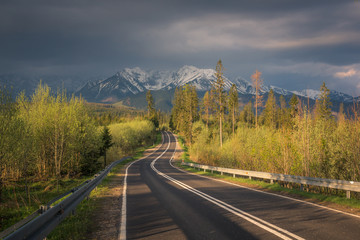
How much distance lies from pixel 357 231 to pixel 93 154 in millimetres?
27366

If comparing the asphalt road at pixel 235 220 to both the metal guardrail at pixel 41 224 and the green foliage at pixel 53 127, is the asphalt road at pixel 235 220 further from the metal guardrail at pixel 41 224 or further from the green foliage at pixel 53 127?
the green foliage at pixel 53 127

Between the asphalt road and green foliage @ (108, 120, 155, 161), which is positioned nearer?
the asphalt road

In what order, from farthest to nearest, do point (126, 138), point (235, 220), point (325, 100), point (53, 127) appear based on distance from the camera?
1. point (126, 138)
2. point (325, 100)
3. point (53, 127)
4. point (235, 220)

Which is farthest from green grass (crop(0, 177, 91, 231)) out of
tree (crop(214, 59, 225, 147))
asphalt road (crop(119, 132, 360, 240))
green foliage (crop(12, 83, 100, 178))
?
tree (crop(214, 59, 225, 147))

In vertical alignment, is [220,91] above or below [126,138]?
above

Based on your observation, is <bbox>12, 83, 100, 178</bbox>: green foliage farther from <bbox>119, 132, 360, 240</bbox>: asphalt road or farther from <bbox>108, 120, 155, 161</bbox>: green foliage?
<bbox>108, 120, 155, 161</bbox>: green foliage

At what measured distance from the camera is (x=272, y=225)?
19.7ft

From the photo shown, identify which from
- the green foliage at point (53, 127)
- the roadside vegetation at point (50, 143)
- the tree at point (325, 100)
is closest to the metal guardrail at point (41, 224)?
the roadside vegetation at point (50, 143)

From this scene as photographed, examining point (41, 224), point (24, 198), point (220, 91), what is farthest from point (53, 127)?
point (220, 91)

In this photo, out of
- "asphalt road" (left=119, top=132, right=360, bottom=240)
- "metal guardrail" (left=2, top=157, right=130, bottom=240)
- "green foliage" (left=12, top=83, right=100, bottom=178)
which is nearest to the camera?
"metal guardrail" (left=2, top=157, right=130, bottom=240)

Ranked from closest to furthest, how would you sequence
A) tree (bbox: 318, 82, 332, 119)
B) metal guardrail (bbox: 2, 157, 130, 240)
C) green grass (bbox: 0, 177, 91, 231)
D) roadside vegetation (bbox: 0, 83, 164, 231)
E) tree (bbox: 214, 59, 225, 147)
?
metal guardrail (bbox: 2, 157, 130, 240), green grass (bbox: 0, 177, 91, 231), roadside vegetation (bbox: 0, 83, 164, 231), tree (bbox: 214, 59, 225, 147), tree (bbox: 318, 82, 332, 119)

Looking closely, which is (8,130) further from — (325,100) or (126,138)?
(325,100)

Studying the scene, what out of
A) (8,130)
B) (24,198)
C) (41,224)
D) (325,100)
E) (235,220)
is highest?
(325,100)

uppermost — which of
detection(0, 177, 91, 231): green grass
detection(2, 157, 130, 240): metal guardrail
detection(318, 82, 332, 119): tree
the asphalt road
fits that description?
detection(318, 82, 332, 119): tree
